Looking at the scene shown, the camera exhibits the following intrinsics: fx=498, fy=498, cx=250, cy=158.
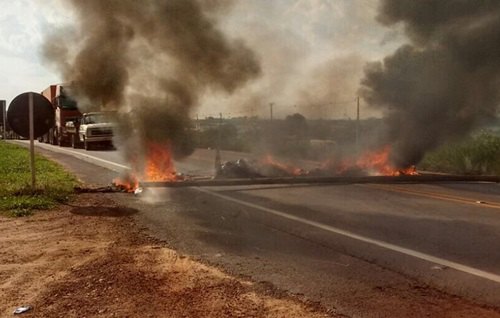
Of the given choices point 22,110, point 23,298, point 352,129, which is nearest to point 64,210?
point 22,110

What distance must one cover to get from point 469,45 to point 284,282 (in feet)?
35.3

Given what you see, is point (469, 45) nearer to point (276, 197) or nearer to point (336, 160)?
Answer: point (336, 160)

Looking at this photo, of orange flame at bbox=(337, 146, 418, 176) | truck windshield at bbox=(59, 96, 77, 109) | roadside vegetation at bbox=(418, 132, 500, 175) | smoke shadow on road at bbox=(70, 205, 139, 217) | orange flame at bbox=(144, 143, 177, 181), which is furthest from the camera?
truck windshield at bbox=(59, 96, 77, 109)

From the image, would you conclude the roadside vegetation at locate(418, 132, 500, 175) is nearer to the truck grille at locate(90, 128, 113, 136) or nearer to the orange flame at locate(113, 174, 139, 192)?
the orange flame at locate(113, 174, 139, 192)

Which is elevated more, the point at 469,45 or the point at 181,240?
the point at 469,45

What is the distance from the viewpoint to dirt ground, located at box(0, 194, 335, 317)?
3.72m

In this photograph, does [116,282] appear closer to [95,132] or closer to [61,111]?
[95,132]

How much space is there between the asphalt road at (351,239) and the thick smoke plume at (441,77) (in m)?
3.15

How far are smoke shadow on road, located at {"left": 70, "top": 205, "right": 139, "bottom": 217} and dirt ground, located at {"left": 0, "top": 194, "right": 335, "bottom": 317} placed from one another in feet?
4.36

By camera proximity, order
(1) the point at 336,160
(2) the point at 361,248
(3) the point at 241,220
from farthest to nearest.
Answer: (1) the point at 336,160, (3) the point at 241,220, (2) the point at 361,248

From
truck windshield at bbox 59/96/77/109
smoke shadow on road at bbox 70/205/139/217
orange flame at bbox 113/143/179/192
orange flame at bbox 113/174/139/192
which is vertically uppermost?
truck windshield at bbox 59/96/77/109

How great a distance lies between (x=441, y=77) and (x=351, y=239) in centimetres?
874

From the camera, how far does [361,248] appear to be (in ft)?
18.7

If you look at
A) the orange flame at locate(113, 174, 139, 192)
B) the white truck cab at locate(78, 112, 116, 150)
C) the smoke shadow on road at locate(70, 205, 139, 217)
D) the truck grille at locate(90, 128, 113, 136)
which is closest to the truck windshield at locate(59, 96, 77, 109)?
the white truck cab at locate(78, 112, 116, 150)
